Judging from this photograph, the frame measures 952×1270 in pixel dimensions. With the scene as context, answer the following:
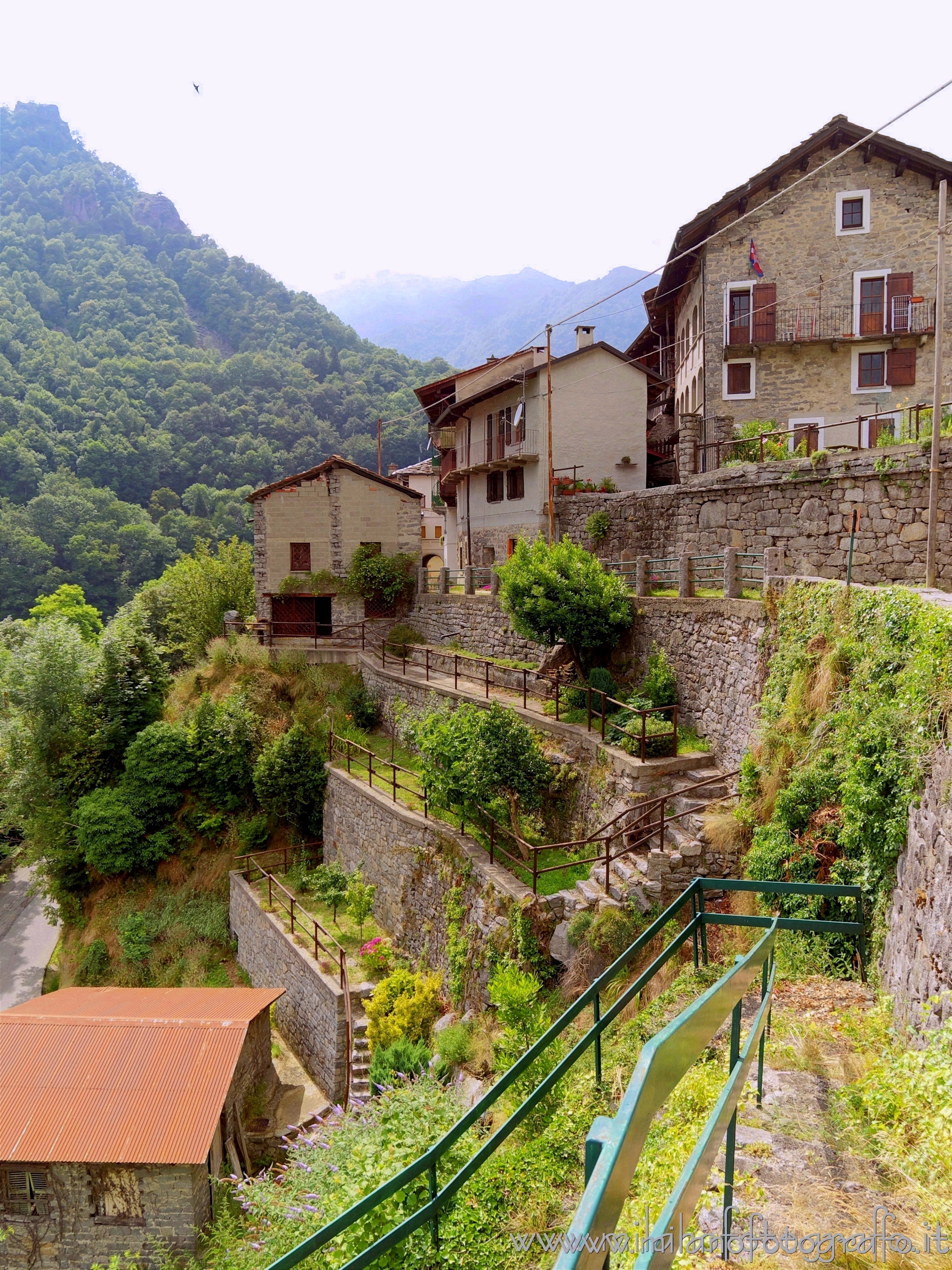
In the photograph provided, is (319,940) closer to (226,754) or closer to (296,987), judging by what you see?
(296,987)

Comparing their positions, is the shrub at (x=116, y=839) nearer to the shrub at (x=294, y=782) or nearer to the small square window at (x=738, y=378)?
the shrub at (x=294, y=782)

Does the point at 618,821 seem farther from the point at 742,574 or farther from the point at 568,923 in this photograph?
the point at 742,574

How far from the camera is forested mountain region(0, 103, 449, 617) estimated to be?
68250mm

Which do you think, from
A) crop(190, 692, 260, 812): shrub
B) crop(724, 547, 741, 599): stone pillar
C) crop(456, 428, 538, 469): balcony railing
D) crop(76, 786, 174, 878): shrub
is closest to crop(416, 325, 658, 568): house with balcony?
crop(456, 428, 538, 469): balcony railing

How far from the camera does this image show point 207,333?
344 ft

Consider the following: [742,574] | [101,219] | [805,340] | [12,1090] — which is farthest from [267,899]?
[101,219]

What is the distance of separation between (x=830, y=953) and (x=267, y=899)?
14294mm

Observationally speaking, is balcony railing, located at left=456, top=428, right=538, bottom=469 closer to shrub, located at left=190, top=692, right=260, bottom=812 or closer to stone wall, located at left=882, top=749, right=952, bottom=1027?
shrub, located at left=190, top=692, right=260, bottom=812

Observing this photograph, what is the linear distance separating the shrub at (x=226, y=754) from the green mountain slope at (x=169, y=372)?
2411 inches

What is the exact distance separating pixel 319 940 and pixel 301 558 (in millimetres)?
14747

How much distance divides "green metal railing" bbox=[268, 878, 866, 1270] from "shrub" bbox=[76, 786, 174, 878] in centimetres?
1710

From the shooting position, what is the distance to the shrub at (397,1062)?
10.7m

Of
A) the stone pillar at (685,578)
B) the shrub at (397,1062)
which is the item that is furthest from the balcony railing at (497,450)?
the shrub at (397,1062)

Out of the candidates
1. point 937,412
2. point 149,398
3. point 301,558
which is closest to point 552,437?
point 301,558
